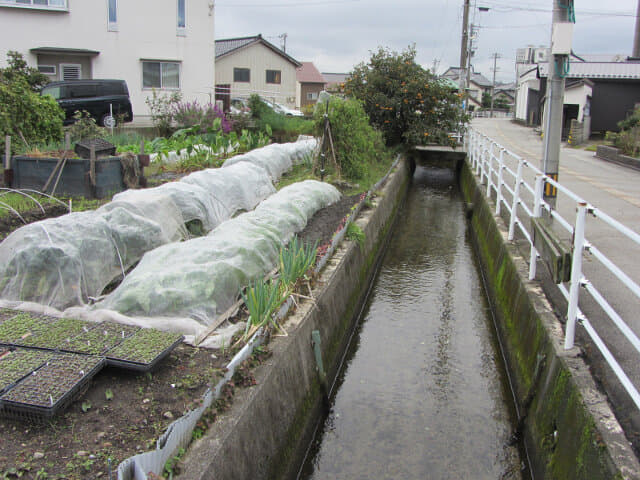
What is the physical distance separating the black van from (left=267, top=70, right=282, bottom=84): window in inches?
754

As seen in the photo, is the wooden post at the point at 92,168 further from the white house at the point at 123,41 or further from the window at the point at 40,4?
the window at the point at 40,4

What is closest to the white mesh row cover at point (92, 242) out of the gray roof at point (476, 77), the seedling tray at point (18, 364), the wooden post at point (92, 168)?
the seedling tray at point (18, 364)

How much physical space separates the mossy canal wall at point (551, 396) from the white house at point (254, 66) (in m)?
32.4

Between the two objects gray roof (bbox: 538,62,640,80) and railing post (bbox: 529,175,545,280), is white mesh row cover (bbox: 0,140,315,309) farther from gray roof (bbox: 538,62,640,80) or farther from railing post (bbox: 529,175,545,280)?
gray roof (bbox: 538,62,640,80)

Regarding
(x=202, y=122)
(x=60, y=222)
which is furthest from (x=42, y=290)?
(x=202, y=122)

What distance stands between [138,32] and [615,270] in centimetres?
2315

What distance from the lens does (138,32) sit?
23047mm

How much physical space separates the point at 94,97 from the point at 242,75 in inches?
756

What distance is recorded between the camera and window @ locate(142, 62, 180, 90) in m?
23.6

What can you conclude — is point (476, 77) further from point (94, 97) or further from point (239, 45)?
point (94, 97)

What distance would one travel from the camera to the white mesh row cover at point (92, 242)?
17.3ft

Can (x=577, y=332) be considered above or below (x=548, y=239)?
below

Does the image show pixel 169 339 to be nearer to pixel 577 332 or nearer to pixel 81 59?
pixel 577 332

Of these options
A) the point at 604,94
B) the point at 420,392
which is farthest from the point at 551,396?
the point at 604,94
